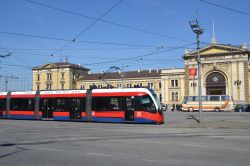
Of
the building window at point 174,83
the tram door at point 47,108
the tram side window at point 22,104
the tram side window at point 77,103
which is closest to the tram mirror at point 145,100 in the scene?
the tram side window at point 77,103

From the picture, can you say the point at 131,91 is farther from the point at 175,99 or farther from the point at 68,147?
the point at 175,99

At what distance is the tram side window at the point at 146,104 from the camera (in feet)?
82.6

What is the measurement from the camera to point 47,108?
3042 centimetres

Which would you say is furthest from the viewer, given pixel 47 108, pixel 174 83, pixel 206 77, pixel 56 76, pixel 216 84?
pixel 56 76

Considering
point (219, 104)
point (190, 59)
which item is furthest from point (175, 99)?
point (219, 104)

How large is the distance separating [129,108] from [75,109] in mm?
5125

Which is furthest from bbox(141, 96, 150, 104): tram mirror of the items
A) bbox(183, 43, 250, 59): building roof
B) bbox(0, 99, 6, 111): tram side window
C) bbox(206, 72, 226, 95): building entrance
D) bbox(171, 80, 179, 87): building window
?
bbox(171, 80, 179, 87): building window

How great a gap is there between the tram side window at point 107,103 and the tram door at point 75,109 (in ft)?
A: 4.74

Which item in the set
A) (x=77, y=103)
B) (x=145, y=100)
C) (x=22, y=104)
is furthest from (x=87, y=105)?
(x=22, y=104)

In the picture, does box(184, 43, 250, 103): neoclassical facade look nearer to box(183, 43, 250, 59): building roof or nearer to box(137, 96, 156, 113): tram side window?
box(183, 43, 250, 59): building roof

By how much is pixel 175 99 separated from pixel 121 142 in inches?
3211

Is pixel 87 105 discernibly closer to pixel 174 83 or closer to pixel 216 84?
pixel 216 84

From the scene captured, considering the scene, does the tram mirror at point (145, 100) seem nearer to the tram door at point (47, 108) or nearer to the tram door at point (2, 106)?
the tram door at point (47, 108)

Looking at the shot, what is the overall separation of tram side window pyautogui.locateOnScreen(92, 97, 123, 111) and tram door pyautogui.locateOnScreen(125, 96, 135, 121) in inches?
21.2
